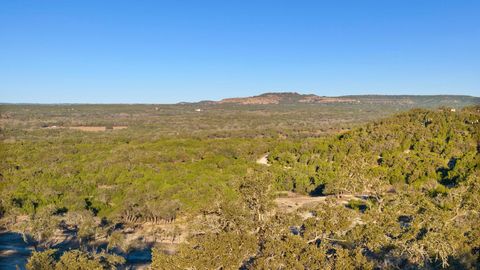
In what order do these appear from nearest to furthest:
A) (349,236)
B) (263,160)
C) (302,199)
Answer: (349,236), (302,199), (263,160)

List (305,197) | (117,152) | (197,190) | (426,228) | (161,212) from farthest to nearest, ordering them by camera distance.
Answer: (117,152) → (305,197) → (197,190) → (161,212) → (426,228)

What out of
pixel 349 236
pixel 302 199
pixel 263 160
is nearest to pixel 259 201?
pixel 349 236

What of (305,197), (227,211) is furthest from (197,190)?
(227,211)

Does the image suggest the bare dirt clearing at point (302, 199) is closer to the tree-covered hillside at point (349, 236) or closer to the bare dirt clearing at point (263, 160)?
the tree-covered hillside at point (349, 236)

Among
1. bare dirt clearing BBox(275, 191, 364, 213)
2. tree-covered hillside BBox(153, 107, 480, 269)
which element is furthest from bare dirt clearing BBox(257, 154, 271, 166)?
tree-covered hillside BBox(153, 107, 480, 269)

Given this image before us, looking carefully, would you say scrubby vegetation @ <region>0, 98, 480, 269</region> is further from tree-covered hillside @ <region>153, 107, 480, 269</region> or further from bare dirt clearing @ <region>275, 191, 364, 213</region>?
bare dirt clearing @ <region>275, 191, 364, 213</region>

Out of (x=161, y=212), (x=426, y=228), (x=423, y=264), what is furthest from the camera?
(x=161, y=212)

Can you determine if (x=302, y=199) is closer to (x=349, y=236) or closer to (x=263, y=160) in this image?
(x=263, y=160)

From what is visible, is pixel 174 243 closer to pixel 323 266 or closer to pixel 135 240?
pixel 135 240

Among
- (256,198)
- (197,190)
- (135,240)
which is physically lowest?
(135,240)
